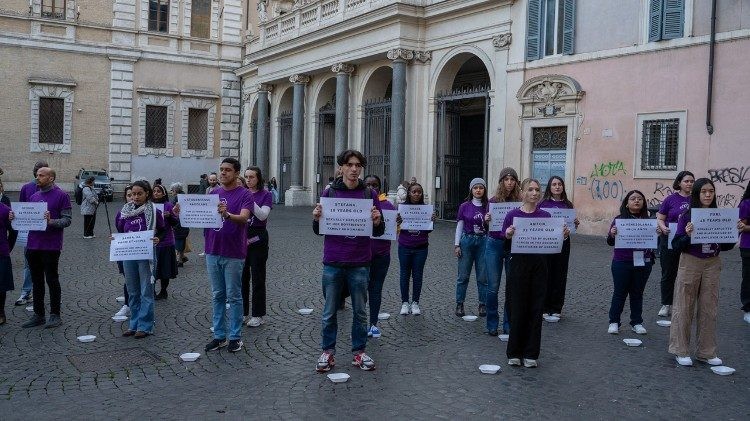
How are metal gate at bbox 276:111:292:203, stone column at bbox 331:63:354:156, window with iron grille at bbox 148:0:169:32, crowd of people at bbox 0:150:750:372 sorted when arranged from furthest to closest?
window with iron grille at bbox 148:0:169:32
metal gate at bbox 276:111:292:203
stone column at bbox 331:63:354:156
crowd of people at bbox 0:150:750:372

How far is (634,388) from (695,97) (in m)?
12.9

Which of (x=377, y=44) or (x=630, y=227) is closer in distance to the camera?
(x=630, y=227)

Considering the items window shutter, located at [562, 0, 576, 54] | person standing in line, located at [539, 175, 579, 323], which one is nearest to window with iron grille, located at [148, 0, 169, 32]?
window shutter, located at [562, 0, 576, 54]

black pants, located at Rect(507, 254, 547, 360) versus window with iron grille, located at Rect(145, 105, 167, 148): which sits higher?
window with iron grille, located at Rect(145, 105, 167, 148)

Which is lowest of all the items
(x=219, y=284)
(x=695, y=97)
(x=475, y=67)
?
(x=219, y=284)

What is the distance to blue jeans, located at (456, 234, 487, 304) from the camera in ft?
27.3

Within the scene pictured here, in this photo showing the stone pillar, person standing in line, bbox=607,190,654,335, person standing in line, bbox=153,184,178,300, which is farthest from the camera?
the stone pillar

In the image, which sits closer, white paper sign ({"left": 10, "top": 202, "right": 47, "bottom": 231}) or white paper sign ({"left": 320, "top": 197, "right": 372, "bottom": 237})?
white paper sign ({"left": 320, "top": 197, "right": 372, "bottom": 237})

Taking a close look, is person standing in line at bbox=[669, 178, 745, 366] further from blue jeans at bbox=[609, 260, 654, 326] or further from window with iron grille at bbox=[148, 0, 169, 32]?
window with iron grille at bbox=[148, 0, 169, 32]

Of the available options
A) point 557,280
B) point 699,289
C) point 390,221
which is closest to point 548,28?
point 557,280

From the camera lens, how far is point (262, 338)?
24.2 feet

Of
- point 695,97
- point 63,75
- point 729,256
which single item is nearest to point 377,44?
point 695,97

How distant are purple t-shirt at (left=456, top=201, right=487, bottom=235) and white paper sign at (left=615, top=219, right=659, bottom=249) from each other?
1.54 meters

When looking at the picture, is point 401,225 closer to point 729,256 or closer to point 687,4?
point 729,256
